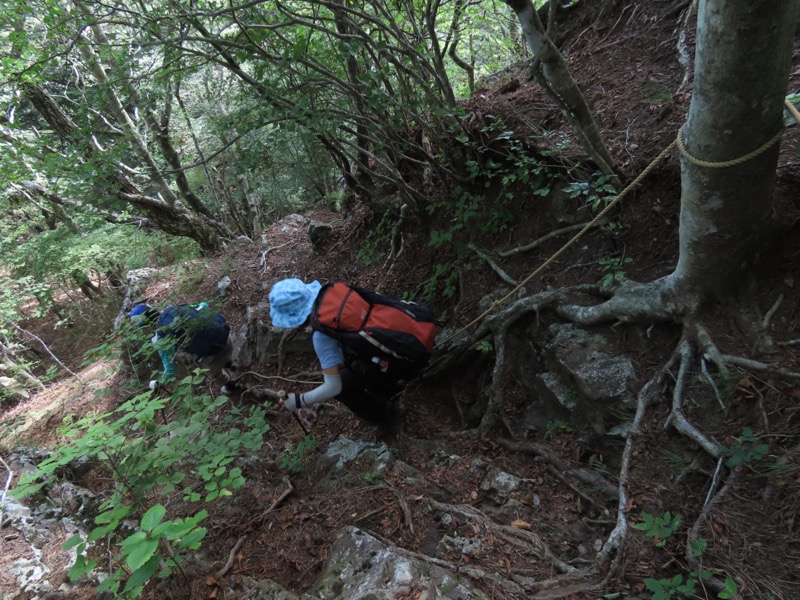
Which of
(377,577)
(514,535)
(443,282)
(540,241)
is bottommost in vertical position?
(514,535)

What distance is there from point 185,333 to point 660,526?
482 cm

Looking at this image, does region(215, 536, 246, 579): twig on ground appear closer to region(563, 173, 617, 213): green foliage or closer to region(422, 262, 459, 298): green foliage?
region(422, 262, 459, 298): green foliage

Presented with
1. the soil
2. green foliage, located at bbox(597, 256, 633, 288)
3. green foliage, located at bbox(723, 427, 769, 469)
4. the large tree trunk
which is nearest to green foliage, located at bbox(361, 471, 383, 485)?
the soil

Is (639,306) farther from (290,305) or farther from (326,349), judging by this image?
(290,305)

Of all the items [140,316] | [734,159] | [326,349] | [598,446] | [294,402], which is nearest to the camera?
[734,159]

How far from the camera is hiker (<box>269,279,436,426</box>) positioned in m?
3.52

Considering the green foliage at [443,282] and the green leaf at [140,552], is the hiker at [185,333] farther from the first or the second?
the green foliage at [443,282]

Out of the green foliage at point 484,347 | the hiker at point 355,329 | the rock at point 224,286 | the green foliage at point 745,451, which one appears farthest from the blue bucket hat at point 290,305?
the rock at point 224,286

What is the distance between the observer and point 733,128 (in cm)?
214

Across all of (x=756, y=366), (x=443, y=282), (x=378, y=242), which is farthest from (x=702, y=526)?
(x=378, y=242)

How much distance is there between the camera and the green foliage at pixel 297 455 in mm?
4309

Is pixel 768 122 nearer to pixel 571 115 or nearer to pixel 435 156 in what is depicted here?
pixel 571 115

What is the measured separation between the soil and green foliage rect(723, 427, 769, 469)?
0.05 metres

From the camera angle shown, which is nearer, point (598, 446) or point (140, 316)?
point (598, 446)
